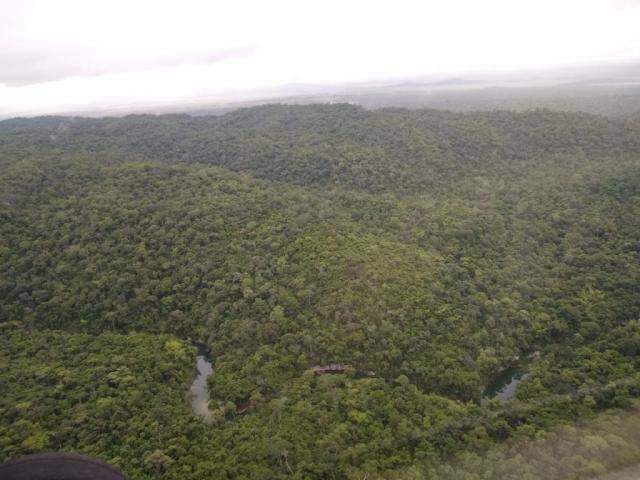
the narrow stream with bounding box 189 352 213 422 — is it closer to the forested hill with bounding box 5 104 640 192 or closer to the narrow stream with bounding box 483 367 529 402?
the narrow stream with bounding box 483 367 529 402

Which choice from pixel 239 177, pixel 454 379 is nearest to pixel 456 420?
pixel 454 379

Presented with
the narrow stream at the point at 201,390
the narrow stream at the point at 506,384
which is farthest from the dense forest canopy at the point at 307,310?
the narrow stream at the point at 201,390

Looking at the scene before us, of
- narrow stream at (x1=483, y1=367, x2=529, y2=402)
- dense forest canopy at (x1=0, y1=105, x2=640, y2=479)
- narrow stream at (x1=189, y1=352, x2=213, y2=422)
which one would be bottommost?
narrow stream at (x1=483, y1=367, x2=529, y2=402)

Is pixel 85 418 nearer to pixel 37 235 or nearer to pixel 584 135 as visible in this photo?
pixel 37 235

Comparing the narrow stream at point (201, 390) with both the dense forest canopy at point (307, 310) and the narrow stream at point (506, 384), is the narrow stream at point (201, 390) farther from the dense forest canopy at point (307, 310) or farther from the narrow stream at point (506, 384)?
the narrow stream at point (506, 384)

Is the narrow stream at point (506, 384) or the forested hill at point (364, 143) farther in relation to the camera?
the forested hill at point (364, 143)

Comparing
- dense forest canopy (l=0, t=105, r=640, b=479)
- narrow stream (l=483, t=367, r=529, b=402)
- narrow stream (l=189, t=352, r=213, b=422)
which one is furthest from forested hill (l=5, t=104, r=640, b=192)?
narrow stream (l=189, t=352, r=213, b=422)

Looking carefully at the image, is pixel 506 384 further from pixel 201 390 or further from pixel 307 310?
pixel 201 390
